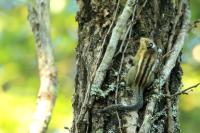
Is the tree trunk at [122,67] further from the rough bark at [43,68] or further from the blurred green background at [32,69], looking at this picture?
the blurred green background at [32,69]

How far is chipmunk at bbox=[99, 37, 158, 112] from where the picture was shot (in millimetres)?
2352

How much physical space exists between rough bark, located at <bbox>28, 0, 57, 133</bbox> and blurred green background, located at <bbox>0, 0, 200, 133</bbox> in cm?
185

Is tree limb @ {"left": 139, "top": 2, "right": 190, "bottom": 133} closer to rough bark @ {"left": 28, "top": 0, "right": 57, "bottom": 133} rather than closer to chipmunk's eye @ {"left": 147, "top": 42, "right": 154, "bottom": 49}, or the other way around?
chipmunk's eye @ {"left": 147, "top": 42, "right": 154, "bottom": 49}

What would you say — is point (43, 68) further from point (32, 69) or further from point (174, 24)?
point (32, 69)

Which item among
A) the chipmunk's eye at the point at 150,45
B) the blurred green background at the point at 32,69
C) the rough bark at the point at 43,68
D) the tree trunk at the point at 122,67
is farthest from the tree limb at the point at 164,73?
the blurred green background at the point at 32,69

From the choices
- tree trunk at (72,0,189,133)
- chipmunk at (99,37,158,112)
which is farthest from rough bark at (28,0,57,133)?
chipmunk at (99,37,158,112)

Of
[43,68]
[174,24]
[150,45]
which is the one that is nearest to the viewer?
[150,45]

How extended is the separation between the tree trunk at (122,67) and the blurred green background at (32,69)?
101 inches

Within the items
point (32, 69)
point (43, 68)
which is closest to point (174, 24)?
point (43, 68)

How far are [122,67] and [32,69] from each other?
143 inches

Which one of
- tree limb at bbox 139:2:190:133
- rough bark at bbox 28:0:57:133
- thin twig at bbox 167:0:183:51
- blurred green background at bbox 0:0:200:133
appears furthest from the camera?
blurred green background at bbox 0:0:200:133

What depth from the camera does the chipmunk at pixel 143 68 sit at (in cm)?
235

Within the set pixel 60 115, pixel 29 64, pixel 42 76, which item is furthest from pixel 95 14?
pixel 29 64

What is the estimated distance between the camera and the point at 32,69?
5.93 metres
